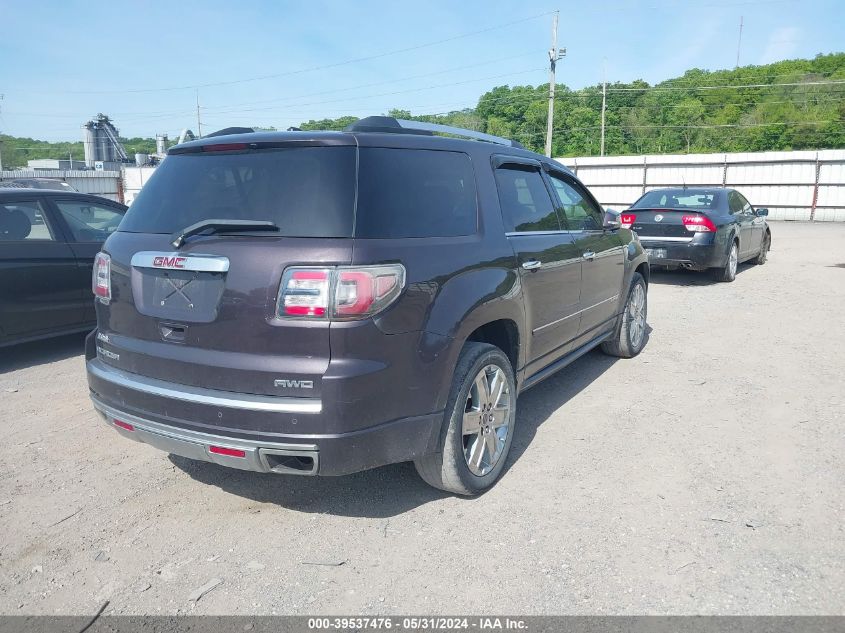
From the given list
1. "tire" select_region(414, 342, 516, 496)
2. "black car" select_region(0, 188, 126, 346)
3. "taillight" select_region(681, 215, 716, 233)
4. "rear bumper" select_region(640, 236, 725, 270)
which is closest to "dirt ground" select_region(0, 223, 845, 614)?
"tire" select_region(414, 342, 516, 496)

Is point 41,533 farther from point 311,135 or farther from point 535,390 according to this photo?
point 535,390

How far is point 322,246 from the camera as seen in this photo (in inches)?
108

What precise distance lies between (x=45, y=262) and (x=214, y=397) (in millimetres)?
4302

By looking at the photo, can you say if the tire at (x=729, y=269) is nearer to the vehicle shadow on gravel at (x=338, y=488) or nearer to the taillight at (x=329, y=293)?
the vehicle shadow on gravel at (x=338, y=488)

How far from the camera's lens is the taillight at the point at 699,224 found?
33.7ft

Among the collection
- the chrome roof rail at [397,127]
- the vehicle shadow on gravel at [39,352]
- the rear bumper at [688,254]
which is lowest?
the vehicle shadow on gravel at [39,352]

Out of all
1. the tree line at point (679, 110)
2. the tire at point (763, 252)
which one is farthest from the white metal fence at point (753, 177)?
the tree line at point (679, 110)

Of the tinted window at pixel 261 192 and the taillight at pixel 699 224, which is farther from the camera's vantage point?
the taillight at pixel 699 224

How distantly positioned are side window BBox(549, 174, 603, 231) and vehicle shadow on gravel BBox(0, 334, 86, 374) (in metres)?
4.95

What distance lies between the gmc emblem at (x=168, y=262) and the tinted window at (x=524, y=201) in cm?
182

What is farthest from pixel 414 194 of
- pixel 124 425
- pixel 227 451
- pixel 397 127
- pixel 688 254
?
pixel 688 254

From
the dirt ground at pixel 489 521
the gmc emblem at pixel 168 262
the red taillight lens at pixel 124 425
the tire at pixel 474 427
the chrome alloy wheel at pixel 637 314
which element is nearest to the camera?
the dirt ground at pixel 489 521

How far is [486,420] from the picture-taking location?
359cm

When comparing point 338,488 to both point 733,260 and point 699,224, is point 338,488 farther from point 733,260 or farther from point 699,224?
point 733,260
